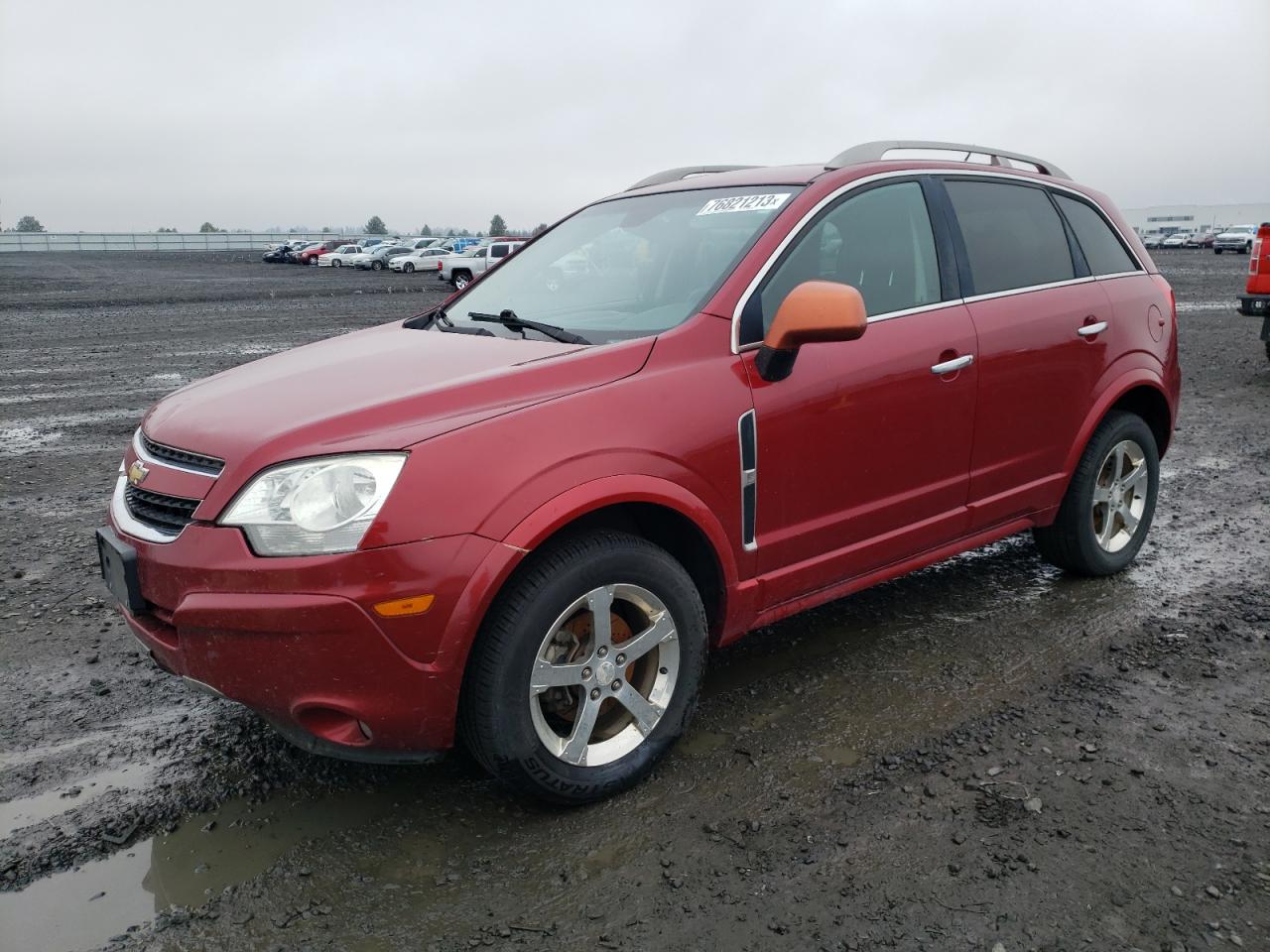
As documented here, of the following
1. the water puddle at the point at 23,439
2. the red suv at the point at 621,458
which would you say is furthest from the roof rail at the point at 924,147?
the water puddle at the point at 23,439

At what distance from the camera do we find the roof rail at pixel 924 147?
3.86 m

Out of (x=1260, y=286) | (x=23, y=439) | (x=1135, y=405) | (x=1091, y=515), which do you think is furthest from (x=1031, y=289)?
(x=1260, y=286)

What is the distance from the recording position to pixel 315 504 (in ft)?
8.41

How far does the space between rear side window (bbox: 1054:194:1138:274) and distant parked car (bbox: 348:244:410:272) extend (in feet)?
163

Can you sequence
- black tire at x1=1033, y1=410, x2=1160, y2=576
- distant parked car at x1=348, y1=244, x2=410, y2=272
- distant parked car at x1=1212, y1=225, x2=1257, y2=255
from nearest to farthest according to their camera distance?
black tire at x1=1033, y1=410, x2=1160, y2=576
distant parked car at x1=348, y1=244, x2=410, y2=272
distant parked car at x1=1212, y1=225, x2=1257, y2=255

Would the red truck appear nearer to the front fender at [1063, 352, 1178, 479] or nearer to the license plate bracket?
the front fender at [1063, 352, 1178, 479]

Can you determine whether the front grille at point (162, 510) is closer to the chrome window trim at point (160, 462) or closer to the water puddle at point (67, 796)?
the chrome window trim at point (160, 462)

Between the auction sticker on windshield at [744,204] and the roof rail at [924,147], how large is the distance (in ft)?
1.11

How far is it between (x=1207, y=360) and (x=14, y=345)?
52.6ft

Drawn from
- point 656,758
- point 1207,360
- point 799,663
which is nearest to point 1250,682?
point 799,663

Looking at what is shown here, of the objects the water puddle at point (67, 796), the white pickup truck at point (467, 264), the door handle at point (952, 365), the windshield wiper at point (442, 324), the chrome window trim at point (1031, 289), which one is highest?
the white pickup truck at point (467, 264)

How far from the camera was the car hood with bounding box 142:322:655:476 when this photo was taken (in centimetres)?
265

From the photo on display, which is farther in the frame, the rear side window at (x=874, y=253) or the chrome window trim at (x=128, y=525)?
the rear side window at (x=874, y=253)

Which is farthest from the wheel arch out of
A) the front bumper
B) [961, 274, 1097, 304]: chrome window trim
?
the front bumper
